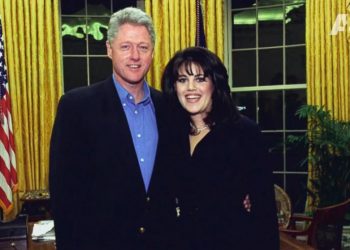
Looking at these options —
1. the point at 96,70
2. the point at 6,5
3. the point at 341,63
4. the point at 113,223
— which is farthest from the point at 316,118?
the point at 6,5

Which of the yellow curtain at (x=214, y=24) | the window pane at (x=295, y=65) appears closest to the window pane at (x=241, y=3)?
the yellow curtain at (x=214, y=24)

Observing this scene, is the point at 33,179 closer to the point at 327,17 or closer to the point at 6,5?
the point at 6,5

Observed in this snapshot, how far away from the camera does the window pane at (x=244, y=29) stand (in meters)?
4.87

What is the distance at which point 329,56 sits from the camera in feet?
14.0

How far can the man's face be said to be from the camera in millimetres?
1714

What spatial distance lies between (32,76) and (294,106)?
2.71 m

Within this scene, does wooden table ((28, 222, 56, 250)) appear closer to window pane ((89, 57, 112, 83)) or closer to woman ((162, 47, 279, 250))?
woman ((162, 47, 279, 250))

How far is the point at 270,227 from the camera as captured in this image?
166 centimetres

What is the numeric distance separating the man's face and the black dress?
41 cm

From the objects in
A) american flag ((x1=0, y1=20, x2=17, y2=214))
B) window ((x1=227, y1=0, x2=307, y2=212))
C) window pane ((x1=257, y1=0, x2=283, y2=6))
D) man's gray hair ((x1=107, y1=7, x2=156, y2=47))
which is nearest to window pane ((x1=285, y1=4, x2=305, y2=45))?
window ((x1=227, y1=0, x2=307, y2=212))

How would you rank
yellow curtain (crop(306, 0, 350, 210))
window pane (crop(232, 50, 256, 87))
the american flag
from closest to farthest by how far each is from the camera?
the american flag, yellow curtain (crop(306, 0, 350, 210)), window pane (crop(232, 50, 256, 87))

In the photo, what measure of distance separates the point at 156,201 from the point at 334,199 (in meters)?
2.49

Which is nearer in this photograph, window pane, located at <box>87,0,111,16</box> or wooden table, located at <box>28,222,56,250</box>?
wooden table, located at <box>28,222,56,250</box>

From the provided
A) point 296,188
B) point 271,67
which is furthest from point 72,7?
point 296,188
